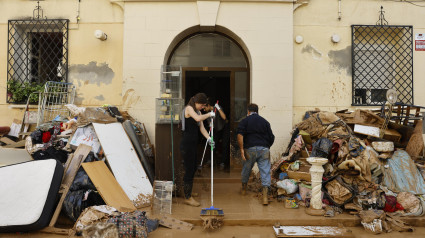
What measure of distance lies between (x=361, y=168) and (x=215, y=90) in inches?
259

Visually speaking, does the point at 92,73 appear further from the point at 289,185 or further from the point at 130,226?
the point at 289,185

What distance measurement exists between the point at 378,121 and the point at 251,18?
141 inches

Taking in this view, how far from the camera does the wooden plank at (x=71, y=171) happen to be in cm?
411

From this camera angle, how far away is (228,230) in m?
4.12

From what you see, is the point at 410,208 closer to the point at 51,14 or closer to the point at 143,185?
the point at 143,185

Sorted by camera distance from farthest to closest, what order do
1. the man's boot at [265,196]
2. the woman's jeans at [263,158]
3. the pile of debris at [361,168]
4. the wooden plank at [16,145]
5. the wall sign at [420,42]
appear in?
the wall sign at [420,42]
the wooden plank at [16,145]
the woman's jeans at [263,158]
the man's boot at [265,196]
the pile of debris at [361,168]

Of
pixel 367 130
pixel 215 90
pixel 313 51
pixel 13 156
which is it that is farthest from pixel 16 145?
pixel 367 130

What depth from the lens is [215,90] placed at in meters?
10.6

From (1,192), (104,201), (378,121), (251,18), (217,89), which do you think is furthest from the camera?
(217,89)

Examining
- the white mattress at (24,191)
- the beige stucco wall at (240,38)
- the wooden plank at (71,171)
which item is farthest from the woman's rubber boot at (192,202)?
the beige stucco wall at (240,38)

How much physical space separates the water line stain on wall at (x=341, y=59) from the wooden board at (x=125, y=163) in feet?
16.7

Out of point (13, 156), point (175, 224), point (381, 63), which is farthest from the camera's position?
point (381, 63)

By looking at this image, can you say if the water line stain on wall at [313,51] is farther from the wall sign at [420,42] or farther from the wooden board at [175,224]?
the wooden board at [175,224]

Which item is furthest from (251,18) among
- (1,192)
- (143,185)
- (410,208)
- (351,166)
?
(1,192)
